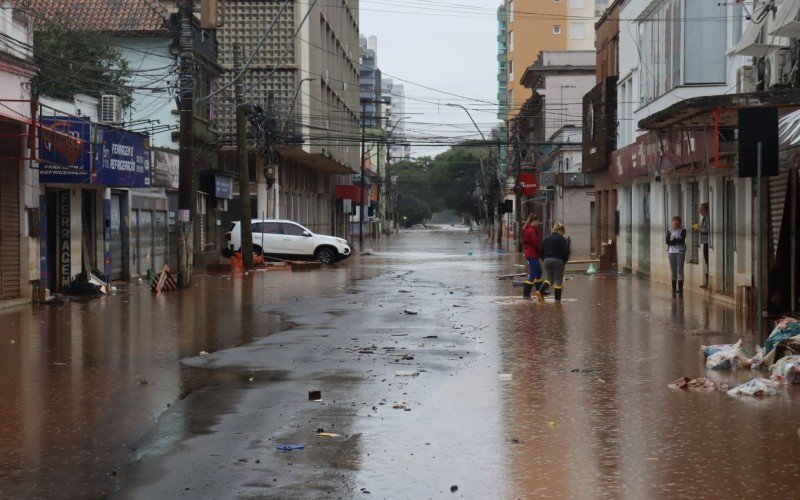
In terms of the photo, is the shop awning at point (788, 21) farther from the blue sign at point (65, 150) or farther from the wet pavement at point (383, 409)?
the blue sign at point (65, 150)

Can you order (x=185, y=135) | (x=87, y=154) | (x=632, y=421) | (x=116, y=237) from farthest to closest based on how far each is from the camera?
(x=116, y=237) < (x=185, y=135) < (x=87, y=154) < (x=632, y=421)

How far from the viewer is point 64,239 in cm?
2642

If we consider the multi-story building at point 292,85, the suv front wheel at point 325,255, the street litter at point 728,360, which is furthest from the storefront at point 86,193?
the street litter at point 728,360

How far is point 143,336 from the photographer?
16.3 metres

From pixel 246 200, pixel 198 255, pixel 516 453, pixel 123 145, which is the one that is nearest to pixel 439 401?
pixel 516 453

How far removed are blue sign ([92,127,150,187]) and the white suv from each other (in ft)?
40.4

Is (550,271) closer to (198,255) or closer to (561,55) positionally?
(198,255)

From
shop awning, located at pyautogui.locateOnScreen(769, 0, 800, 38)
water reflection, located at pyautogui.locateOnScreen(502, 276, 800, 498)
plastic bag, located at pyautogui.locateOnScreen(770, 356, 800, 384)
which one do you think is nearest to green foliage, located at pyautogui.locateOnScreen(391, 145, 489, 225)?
shop awning, located at pyautogui.locateOnScreen(769, 0, 800, 38)

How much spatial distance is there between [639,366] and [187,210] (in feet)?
58.5

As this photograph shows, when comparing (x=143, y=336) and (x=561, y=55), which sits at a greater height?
(x=561, y=55)

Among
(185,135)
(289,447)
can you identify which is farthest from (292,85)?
(289,447)

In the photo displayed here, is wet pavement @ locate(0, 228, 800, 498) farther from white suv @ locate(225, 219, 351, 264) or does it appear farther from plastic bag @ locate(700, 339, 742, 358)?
white suv @ locate(225, 219, 351, 264)

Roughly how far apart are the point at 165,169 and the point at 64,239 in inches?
322

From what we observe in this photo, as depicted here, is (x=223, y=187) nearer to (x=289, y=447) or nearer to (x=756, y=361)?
(x=756, y=361)
